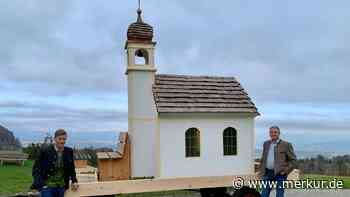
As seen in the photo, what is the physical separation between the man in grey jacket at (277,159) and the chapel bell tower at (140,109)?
13.9ft

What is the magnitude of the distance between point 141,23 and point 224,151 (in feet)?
13.9

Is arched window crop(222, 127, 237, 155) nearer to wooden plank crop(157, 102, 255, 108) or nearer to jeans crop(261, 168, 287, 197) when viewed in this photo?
wooden plank crop(157, 102, 255, 108)

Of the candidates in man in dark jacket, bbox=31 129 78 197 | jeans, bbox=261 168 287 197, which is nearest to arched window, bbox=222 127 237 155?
jeans, bbox=261 168 287 197

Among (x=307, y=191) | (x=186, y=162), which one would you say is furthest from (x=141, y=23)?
(x=307, y=191)

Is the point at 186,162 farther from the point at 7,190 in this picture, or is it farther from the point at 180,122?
the point at 7,190

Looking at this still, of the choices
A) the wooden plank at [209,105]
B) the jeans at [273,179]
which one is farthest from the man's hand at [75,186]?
the wooden plank at [209,105]

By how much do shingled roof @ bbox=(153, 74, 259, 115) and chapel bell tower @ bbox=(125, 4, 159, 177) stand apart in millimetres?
369

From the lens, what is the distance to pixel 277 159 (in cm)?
686

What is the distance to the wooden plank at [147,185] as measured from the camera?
657cm

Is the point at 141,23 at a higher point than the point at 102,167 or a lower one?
higher

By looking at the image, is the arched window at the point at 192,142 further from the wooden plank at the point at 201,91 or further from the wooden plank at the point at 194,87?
the wooden plank at the point at 194,87

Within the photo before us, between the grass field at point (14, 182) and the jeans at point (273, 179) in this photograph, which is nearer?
the jeans at point (273, 179)

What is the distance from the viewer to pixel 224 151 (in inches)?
437

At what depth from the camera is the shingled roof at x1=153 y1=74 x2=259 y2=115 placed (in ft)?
35.3
